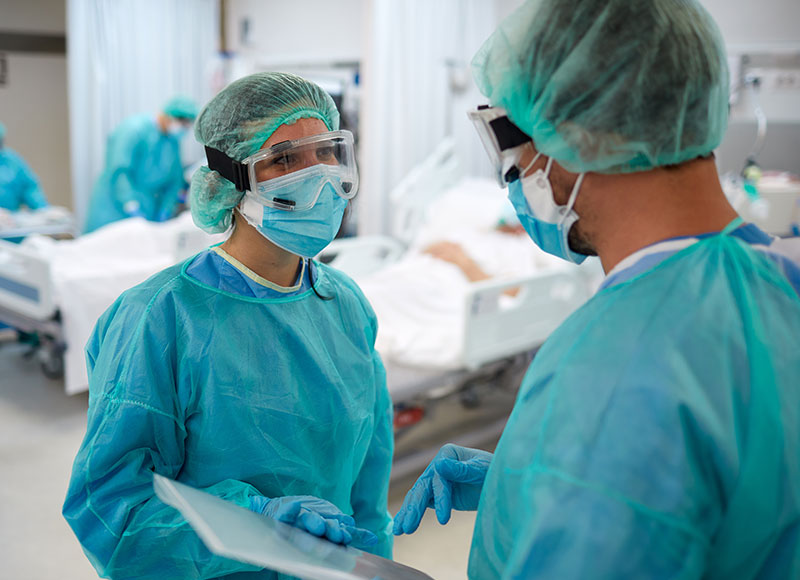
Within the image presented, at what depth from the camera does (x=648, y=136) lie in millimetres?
807

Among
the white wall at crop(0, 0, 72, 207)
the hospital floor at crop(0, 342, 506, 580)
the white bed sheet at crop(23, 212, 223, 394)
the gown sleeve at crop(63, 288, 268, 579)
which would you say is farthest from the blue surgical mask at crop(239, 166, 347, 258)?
the white wall at crop(0, 0, 72, 207)

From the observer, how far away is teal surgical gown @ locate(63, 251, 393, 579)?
114 cm

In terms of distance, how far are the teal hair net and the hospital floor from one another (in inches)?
61.5

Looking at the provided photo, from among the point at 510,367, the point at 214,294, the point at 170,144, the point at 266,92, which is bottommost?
the point at 510,367

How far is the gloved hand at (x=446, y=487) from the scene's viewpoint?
1154mm

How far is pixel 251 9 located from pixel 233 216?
226 inches

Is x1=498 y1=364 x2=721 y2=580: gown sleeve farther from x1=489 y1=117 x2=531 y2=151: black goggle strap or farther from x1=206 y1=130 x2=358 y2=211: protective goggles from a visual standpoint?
x1=206 y1=130 x2=358 y2=211: protective goggles

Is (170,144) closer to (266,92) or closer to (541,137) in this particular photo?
(266,92)

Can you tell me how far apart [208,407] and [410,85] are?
162 inches

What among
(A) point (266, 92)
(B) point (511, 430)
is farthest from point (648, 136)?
(A) point (266, 92)

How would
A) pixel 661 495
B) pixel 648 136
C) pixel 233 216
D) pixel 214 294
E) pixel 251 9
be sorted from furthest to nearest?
pixel 251 9 < pixel 233 216 < pixel 214 294 < pixel 648 136 < pixel 661 495

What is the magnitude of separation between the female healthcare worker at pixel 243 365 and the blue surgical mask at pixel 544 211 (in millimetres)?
496

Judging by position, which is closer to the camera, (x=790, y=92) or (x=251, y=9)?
(x=790, y=92)

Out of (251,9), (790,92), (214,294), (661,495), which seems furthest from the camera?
(251,9)
